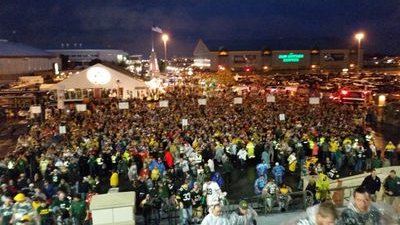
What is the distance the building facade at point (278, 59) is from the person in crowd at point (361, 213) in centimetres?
6721

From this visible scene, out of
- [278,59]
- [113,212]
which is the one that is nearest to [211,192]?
[113,212]

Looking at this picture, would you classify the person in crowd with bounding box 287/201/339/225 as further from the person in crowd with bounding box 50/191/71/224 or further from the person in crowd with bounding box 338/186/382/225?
the person in crowd with bounding box 50/191/71/224

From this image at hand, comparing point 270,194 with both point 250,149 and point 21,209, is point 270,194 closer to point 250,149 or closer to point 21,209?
point 250,149

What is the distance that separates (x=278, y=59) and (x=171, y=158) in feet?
210

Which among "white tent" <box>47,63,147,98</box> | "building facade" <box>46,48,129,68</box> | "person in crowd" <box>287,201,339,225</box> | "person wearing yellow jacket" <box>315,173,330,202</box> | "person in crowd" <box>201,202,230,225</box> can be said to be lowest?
"person wearing yellow jacket" <box>315,173,330,202</box>

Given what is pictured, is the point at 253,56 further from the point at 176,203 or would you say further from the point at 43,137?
the point at 176,203

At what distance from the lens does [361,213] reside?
4.50m

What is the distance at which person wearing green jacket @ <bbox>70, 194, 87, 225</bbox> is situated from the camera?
9.35 metres

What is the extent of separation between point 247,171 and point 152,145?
13.2 feet

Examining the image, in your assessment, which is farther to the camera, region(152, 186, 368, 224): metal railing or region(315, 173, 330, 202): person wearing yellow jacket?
region(315, 173, 330, 202): person wearing yellow jacket

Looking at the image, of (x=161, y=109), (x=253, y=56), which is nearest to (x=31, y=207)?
(x=161, y=109)

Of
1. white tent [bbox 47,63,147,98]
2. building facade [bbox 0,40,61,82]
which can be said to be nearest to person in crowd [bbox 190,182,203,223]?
white tent [bbox 47,63,147,98]

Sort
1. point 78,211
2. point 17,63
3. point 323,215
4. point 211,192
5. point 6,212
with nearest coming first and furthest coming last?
point 323,215
point 6,212
point 78,211
point 211,192
point 17,63

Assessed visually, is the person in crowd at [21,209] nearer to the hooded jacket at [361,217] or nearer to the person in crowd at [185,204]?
the person in crowd at [185,204]
